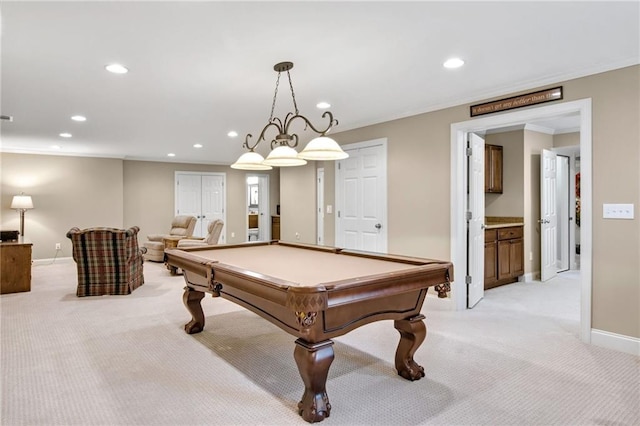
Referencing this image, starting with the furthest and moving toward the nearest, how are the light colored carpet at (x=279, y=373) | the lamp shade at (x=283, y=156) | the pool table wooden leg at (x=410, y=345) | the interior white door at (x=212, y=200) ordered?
the interior white door at (x=212, y=200) → the lamp shade at (x=283, y=156) → the pool table wooden leg at (x=410, y=345) → the light colored carpet at (x=279, y=373)

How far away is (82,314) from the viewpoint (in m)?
3.89

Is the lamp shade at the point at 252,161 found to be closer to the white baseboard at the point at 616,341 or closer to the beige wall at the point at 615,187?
the beige wall at the point at 615,187

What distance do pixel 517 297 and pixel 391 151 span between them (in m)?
2.35

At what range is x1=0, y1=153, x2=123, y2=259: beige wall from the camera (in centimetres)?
684

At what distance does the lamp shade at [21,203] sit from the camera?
21.0ft

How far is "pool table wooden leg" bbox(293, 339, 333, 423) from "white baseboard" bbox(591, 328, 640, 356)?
2397mm

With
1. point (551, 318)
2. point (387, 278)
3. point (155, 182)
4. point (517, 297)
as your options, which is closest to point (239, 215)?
point (155, 182)

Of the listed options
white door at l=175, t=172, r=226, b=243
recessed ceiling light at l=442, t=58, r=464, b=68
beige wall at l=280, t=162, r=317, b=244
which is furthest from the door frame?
white door at l=175, t=172, r=226, b=243

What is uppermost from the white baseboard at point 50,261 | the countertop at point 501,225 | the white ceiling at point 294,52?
the white ceiling at point 294,52

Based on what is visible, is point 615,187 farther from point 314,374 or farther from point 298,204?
point 298,204

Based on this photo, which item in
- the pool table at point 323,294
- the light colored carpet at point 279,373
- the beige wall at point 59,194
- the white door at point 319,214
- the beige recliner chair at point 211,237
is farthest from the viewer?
the beige wall at point 59,194

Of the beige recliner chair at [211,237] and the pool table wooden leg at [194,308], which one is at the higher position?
the beige recliner chair at [211,237]

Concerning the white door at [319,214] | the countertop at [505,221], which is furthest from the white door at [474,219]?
the white door at [319,214]

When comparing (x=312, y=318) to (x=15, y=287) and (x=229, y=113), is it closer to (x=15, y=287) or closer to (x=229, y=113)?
(x=229, y=113)
